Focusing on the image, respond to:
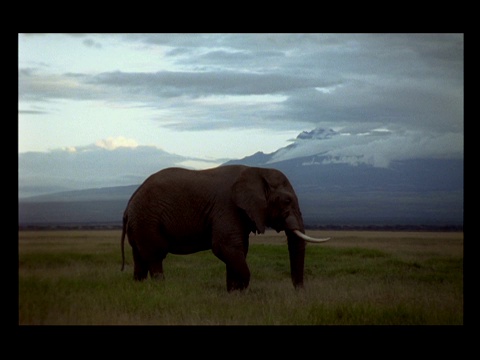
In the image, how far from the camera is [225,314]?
11016 mm

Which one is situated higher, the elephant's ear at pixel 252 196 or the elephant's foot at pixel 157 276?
the elephant's ear at pixel 252 196

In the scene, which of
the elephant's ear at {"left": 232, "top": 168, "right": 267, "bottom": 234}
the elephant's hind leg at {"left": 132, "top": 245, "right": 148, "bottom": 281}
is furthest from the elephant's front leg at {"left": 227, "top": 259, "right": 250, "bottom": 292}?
the elephant's hind leg at {"left": 132, "top": 245, "right": 148, "bottom": 281}

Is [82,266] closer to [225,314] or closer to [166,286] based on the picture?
[166,286]

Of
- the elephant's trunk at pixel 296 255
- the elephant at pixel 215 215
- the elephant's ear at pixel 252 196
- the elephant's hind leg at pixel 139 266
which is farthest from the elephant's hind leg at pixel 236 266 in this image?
the elephant's hind leg at pixel 139 266

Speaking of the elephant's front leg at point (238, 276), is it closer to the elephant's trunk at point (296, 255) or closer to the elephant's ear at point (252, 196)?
the elephant's ear at point (252, 196)

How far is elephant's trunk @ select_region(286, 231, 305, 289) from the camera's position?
12.9m

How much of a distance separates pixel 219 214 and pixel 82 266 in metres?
2.79

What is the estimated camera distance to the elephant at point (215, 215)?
12.8m

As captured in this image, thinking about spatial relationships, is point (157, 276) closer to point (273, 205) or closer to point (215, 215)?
point (215, 215)

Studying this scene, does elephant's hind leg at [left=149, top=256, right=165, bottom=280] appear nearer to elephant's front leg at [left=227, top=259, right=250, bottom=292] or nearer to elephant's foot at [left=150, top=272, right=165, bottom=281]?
elephant's foot at [left=150, top=272, right=165, bottom=281]

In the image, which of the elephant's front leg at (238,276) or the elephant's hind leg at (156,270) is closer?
the elephant's front leg at (238,276)

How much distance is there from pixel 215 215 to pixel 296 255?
1567 millimetres

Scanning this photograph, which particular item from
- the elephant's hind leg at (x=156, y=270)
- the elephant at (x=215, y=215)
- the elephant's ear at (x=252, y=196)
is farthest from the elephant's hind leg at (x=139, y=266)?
the elephant's ear at (x=252, y=196)
